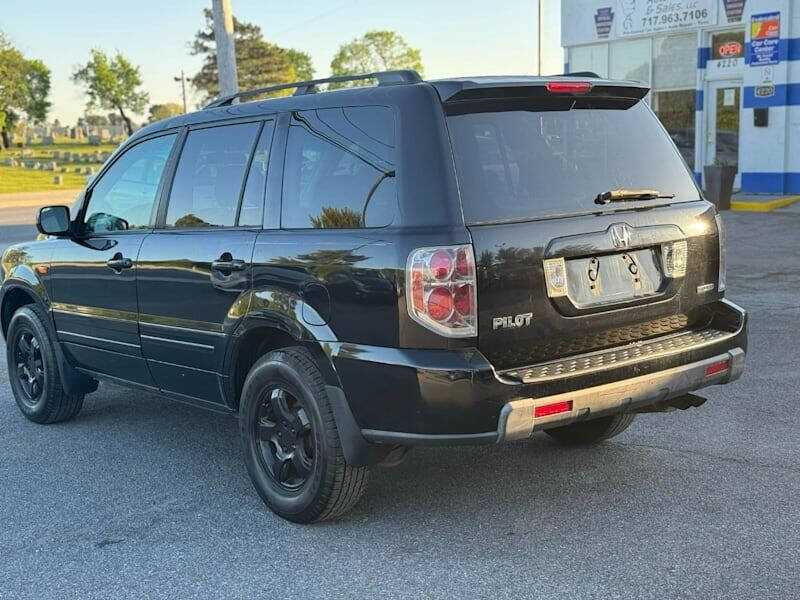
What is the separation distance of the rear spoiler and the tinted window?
0.97 meters

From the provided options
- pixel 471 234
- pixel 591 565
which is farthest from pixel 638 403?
pixel 471 234

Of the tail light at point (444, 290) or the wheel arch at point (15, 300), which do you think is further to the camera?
the wheel arch at point (15, 300)

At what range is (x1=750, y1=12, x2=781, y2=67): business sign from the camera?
19641 mm

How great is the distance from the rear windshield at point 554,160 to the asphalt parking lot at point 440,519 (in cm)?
137

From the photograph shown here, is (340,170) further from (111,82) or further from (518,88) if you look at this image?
(111,82)

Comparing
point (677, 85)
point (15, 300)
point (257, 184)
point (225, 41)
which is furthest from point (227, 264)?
point (677, 85)

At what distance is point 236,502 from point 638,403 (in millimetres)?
1968

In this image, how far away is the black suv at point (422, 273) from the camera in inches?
140

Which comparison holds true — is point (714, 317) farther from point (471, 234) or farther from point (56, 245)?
point (56, 245)

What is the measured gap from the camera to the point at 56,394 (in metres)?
5.86

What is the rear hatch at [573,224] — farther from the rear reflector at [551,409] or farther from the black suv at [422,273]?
the rear reflector at [551,409]

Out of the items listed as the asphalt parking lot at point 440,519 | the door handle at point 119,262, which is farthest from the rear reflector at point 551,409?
the door handle at point 119,262

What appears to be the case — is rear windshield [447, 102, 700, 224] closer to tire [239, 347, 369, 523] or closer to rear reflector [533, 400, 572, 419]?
rear reflector [533, 400, 572, 419]

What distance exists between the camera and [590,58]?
2366 centimetres
